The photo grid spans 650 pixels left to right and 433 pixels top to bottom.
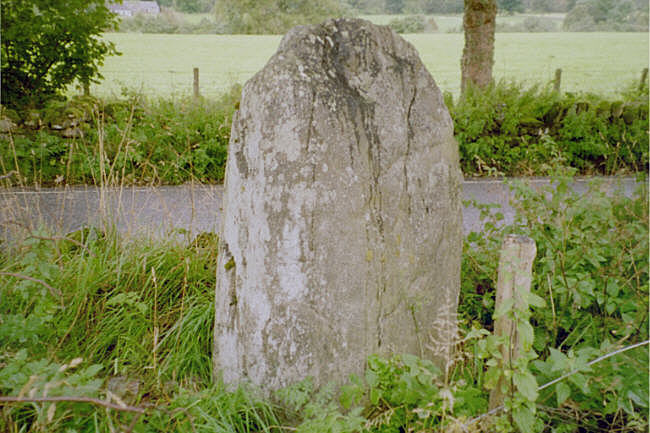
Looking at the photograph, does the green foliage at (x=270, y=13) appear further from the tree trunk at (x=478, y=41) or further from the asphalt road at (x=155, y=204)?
the asphalt road at (x=155, y=204)

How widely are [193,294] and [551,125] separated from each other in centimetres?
748

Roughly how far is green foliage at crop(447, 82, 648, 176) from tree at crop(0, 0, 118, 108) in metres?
5.83

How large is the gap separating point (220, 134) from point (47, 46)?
2956 millimetres

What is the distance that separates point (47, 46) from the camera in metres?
7.59

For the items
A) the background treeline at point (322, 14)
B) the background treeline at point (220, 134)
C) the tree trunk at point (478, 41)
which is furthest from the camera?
the background treeline at point (322, 14)

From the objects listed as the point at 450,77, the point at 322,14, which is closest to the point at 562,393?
the point at 322,14

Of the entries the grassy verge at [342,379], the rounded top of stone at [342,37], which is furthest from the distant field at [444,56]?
the rounded top of stone at [342,37]

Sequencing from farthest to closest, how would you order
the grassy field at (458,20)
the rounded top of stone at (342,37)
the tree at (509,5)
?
1. the grassy field at (458,20)
2. the tree at (509,5)
3. the rounded top of stone at (342,37)

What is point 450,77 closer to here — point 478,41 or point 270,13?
point 270,13

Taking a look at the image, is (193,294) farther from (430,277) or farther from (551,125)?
(551,125)

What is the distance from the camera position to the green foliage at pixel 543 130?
26.2ft

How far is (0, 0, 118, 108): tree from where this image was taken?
732 centimetres

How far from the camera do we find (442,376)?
2.69m

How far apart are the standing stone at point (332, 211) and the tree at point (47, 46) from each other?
6.53 metres
